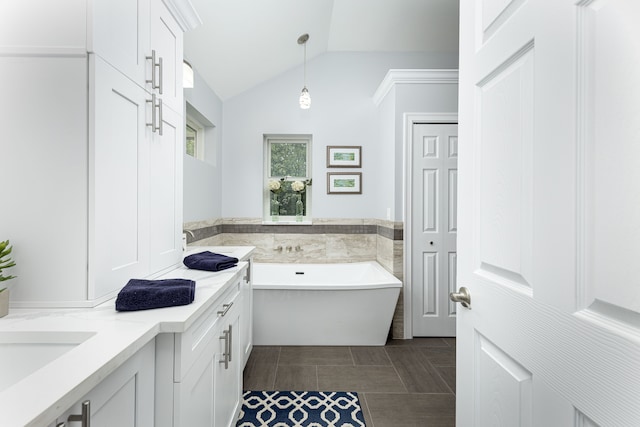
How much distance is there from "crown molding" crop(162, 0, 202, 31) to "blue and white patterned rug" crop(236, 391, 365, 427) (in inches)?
86.6

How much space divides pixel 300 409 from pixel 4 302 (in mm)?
1686

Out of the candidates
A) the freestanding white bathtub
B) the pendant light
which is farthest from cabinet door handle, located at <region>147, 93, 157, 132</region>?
the pendant light

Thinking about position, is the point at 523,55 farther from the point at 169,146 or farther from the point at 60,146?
the point at 169,146

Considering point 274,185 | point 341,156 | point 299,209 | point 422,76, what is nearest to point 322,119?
point 341,156

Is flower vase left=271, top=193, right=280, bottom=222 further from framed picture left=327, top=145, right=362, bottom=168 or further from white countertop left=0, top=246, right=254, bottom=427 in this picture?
white countertop left=0, top=246, right=254, bottom=427

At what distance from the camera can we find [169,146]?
5.64 ft

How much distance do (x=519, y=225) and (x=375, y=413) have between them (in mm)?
1778

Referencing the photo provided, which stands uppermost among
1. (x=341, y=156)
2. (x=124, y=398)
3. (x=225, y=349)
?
(x=341, y=156)

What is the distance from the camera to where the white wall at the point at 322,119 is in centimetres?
414

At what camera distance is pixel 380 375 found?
104 inches

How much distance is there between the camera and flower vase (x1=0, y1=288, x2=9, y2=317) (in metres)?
1.03

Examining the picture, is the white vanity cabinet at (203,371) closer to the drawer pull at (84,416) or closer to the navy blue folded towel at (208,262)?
the navy blue folded towel at (208,262)

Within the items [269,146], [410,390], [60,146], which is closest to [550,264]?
[60,146]

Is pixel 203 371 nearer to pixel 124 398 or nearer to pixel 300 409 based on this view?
pixel 124 398
